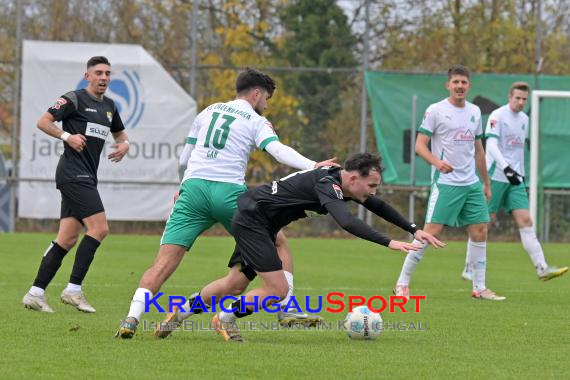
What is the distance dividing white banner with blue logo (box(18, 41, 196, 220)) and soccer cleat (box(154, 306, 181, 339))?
14650 mm

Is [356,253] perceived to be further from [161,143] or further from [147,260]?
[161,143]

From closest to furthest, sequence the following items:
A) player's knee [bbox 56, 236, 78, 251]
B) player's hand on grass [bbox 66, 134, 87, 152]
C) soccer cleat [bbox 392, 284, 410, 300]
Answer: player's hand on grass [bbox 66, 134, 87, 152] < player's knee [bbox 56, 236, 78, 251] < soccer cleat [bbox 392, 284, 410, 300]

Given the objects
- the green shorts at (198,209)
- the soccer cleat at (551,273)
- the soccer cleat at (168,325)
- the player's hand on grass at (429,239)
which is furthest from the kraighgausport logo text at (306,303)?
the soccer cleat at (551,273)

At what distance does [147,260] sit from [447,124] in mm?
6172

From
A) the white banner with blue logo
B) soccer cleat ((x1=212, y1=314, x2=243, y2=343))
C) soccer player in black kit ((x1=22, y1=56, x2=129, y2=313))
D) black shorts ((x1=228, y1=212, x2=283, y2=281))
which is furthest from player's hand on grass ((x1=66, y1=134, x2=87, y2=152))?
the white banner with blue logo

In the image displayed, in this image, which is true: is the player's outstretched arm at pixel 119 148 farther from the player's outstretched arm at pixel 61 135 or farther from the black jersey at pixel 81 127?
the player's outstretched arm at pixel 61 135

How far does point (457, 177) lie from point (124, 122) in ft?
39.4

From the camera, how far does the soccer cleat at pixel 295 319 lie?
26.9ft

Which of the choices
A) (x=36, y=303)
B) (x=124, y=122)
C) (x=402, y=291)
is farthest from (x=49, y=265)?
(x=124, y=122)

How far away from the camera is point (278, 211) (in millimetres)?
7527

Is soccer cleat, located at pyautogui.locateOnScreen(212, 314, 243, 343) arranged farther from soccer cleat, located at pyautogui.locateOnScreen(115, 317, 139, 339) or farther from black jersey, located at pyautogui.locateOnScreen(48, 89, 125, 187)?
black jersey, located at pyautogui.locateOnScreen(48, 89, 125, 187)

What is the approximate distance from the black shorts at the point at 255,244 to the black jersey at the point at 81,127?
2536 millimetres

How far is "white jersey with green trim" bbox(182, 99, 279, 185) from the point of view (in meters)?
7.97

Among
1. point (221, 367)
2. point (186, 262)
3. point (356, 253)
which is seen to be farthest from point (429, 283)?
point (221, 367)
